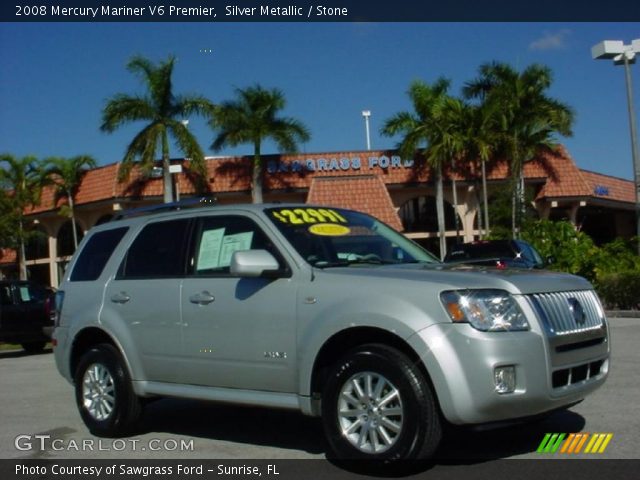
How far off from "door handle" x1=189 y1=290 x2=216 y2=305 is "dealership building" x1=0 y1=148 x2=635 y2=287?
2588 cm

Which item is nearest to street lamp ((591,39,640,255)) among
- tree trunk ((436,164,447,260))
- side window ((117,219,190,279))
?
tree trunk ((436,164,447,260))

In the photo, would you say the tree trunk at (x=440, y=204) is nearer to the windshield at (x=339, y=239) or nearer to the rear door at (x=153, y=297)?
the windshield at (x=339, y=239)

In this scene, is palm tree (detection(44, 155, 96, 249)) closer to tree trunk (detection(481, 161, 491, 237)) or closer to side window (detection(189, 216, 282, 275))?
tree trunk (detection(481, 161, 491, 237))

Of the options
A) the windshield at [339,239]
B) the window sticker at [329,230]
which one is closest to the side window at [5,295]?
the windshield at [339,239]

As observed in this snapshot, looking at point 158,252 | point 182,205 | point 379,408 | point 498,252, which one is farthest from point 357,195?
point 379,408

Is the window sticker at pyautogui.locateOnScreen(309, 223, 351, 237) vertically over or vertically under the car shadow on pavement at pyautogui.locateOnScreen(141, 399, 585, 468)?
over

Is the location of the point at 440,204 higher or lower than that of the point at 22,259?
higher

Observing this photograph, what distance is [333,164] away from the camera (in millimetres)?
34906

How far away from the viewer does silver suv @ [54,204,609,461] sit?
198 inches

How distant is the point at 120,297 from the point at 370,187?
2667 centimetres

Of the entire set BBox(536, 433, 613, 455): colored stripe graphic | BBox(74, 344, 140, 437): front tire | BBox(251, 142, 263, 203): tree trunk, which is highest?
BBox(251, 142, 263, 203): tree trunk

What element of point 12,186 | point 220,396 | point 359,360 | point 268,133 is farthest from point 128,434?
point 12,186

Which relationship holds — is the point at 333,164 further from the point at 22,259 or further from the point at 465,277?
the point at 465,277

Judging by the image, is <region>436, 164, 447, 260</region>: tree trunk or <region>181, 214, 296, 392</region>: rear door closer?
<region>181, 214, 296, 392</region>: rear door
